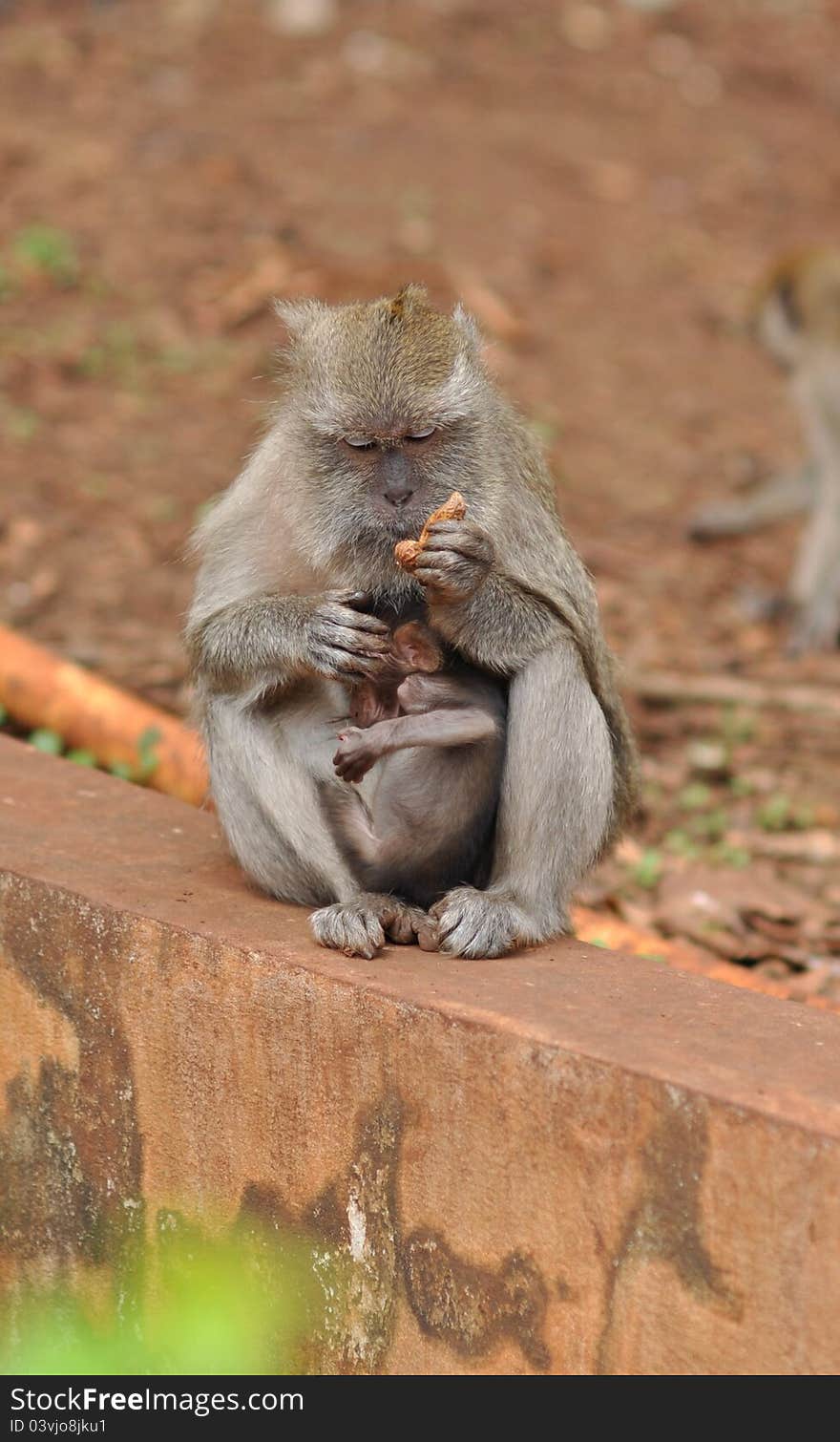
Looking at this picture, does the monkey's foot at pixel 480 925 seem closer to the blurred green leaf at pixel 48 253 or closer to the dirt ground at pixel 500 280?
the dirt ground at pixel 500 280

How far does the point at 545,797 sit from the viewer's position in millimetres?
4113

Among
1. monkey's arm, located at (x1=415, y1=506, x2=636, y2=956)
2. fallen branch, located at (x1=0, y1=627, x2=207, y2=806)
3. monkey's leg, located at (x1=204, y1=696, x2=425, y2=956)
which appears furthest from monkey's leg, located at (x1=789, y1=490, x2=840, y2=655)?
monkey's leg, located at (x1=204, y1=696, x2=425, y2=956)

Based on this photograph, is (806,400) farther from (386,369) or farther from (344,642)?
(344,642)

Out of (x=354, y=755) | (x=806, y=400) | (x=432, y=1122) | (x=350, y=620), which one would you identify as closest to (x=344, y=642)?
(x=350, y=620)

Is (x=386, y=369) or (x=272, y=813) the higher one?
(x=386, y=369)

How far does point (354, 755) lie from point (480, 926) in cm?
52

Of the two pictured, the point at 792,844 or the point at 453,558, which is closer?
the point at 453,558

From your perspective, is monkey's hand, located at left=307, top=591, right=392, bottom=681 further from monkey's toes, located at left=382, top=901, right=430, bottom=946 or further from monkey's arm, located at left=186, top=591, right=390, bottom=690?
monkey's toes, located at left=382, top=901, right=430, bottom=946

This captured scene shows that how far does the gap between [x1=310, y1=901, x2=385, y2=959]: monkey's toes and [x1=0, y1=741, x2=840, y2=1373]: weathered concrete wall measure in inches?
1.7

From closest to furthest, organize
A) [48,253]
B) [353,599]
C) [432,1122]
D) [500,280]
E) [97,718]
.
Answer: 1. [432,1122]
2. [353,599]
3. [97,718]
4. [48,253]
5. [500,280]

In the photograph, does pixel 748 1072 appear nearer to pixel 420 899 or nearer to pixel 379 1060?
pixel 379 1060

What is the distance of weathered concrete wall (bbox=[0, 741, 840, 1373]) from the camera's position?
306 cm

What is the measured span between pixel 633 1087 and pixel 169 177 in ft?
36.1

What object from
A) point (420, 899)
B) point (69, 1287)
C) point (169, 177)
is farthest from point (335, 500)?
point (169, 177)
